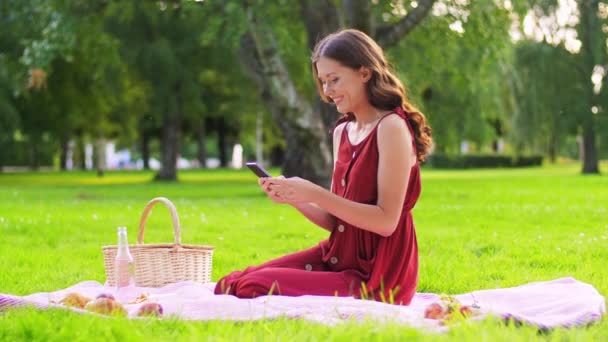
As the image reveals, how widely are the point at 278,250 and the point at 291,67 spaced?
61.0 ft

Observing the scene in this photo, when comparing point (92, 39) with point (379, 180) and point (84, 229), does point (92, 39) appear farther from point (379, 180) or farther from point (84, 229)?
point (379, 180)

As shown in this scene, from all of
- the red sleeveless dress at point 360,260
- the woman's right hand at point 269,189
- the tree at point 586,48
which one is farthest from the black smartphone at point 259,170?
the tree at point 586,48

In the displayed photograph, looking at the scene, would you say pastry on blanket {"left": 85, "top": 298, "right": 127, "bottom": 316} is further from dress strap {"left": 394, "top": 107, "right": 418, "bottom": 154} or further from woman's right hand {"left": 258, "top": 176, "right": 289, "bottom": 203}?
dress strap {"left": 394, "top": 107, "right": 418, "bottom": 154}

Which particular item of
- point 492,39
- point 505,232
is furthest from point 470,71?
point 505,232

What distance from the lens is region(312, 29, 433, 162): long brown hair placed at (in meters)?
4.59

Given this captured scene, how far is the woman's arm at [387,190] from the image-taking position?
14.8 ft

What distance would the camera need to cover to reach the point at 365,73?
465 cm

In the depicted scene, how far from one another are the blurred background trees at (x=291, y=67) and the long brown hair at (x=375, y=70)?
11.3 metres

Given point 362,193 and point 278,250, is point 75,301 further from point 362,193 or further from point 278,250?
point 278,250

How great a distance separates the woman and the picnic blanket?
172 millimetres

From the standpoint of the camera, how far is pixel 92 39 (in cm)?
2320

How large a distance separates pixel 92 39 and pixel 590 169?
731 inches

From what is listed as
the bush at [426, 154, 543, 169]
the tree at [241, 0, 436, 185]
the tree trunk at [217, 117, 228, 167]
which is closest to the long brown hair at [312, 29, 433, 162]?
the tree at [241, 0, 436, 185]

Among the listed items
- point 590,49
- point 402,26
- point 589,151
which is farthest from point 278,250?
point 589,151
